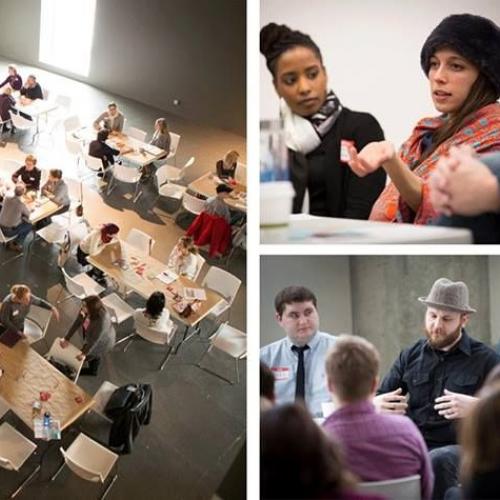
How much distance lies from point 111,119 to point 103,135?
78mm

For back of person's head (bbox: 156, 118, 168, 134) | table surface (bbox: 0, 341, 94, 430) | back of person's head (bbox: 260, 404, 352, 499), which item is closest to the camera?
back of person's head (bbox: 260, 404, 352, 499)

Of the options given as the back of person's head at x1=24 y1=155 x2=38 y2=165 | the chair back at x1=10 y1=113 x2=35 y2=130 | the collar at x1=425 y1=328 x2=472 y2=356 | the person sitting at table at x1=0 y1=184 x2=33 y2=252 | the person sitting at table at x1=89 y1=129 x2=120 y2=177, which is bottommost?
the collar at x1=425 y1=328 x2=472 y2=356

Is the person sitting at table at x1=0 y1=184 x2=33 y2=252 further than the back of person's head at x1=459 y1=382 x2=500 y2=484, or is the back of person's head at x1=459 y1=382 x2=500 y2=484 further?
the person sitting at table at x1=0 y1=184 x2=33 y2=252

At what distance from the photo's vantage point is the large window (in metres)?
3.76

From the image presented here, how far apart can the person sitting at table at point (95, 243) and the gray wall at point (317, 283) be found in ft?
2.23

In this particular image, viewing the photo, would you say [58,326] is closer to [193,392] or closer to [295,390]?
[193,392]

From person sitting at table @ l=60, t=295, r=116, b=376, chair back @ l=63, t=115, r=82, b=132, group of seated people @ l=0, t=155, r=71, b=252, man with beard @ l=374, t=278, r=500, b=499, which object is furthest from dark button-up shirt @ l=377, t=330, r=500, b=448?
chair back @ l=63, t=115, r=82, b=132

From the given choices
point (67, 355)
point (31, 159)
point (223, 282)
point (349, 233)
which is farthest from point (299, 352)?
point (31, 159)

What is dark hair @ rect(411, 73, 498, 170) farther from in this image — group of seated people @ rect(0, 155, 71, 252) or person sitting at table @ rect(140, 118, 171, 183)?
group of seated people @ rect(0, 155, 71, 252)

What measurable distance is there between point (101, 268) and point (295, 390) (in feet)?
3.25

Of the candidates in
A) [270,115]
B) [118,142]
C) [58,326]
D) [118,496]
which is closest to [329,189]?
[270,115]

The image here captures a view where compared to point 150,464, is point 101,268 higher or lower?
higher

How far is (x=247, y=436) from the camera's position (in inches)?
145

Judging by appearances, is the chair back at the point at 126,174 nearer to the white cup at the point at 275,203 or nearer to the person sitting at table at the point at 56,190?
the person sitting at table at the point at 56,190
